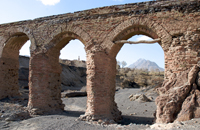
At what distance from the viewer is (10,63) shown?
9758 mm

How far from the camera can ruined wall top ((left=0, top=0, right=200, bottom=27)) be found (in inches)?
236

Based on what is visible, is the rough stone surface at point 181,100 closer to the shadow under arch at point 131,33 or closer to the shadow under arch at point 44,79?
the shadow under arch at point 131,33

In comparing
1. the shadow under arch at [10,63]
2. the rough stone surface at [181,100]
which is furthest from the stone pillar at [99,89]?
the shadow under arch at [10,63]

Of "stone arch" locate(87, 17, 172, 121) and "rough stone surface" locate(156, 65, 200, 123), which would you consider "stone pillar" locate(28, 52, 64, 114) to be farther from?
"rough stone surface" locate(156, 65, 200, 123)

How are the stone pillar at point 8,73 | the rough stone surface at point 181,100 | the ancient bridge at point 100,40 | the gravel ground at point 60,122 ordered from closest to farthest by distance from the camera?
the gravel ground at point 60,122 → the rough stone surface at point 181,100 → the ancient bridge at point 100,40 → the stone pillar at point 8,73

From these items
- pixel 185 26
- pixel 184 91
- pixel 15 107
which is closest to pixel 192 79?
pixel 184 91

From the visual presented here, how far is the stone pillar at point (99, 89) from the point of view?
21.7 ft

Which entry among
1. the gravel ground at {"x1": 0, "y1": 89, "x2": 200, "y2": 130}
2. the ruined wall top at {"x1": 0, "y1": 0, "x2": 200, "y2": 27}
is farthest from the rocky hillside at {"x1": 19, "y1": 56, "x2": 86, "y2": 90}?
the ruined wall top at {"x1": 0, "y1": 0, "x2": 200, "y2": 27}

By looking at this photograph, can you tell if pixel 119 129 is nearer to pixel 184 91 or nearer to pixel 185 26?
pixel 184 91

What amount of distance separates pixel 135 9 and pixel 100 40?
70.2 inches

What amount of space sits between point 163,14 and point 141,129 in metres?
4.03

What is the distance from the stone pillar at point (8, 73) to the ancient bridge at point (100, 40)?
54mm

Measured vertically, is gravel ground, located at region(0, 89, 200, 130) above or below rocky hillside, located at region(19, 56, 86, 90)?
below

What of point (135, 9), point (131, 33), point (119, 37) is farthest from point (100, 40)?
point (135, 9)
